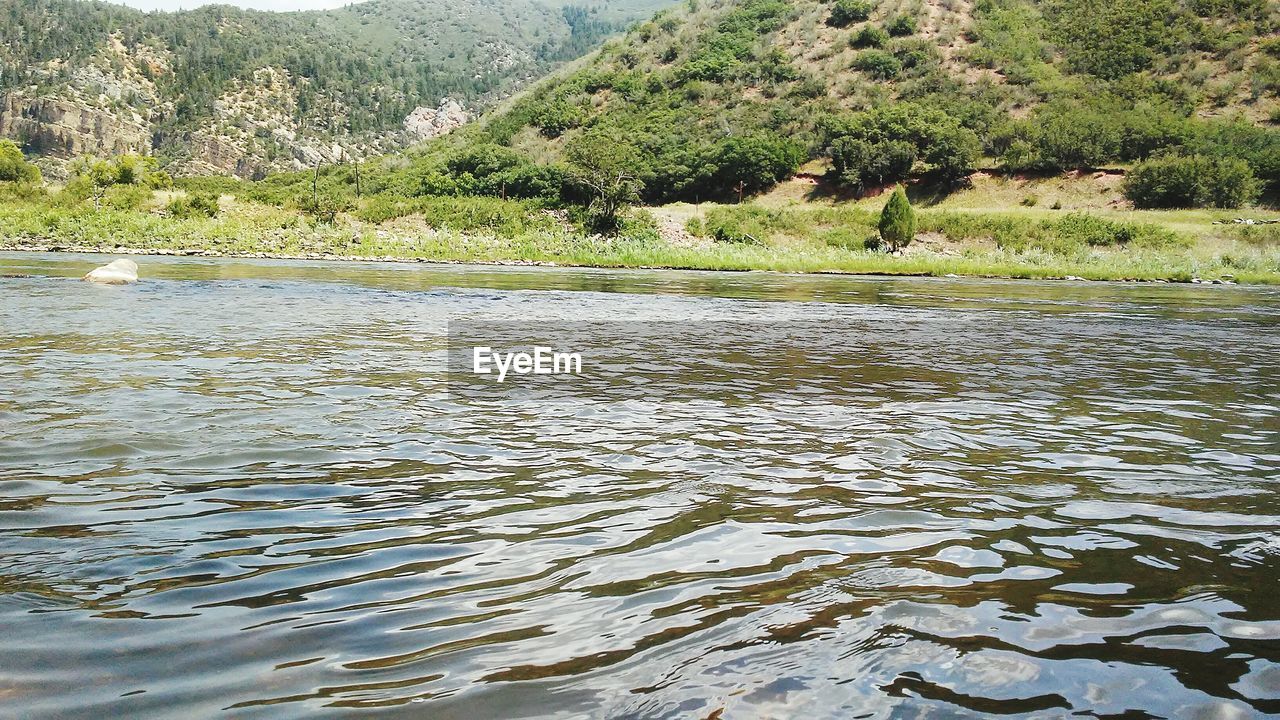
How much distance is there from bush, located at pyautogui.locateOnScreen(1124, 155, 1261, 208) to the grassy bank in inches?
156

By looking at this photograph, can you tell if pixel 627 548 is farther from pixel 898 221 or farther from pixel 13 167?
pixel 13 167

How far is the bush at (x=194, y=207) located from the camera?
54.9 meters

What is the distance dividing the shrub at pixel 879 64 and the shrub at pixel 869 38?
9.63 ft

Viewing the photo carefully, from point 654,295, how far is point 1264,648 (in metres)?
20.5

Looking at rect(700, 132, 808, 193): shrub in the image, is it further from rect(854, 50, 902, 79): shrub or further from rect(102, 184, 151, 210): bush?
rect(102, 184, 151, 210): bush

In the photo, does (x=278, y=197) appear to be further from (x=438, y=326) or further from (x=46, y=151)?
(x=46, y=151)

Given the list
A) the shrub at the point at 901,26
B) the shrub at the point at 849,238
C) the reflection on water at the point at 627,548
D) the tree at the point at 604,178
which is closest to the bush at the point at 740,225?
the shrub at the point at 849,238

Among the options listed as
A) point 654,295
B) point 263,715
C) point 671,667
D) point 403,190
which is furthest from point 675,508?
point 403,190

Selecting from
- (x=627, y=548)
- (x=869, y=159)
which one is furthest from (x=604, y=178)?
(x=627, y=548)

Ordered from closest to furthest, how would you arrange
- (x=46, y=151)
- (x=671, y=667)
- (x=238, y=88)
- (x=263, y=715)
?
(x=263, y=715) < (x=671, y=667) < (x=46, y=151) < (x=238, y=88)

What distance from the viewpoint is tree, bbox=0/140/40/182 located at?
82.6 m

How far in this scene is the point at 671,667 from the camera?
2498 millimetres

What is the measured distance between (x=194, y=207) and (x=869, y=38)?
69.0 metres

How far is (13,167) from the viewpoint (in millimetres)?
84188
